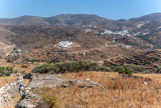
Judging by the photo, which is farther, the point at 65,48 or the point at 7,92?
the point at 65,48

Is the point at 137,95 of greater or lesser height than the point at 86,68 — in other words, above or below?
above

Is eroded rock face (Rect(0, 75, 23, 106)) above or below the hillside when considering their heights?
above

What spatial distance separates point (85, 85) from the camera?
701 cm

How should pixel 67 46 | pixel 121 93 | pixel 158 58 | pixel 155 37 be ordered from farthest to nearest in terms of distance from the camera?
1. pixel 155 37
2. pixel 67 46
3. pixel 158 58
4. pixel 121 93

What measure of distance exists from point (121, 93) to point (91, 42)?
106m

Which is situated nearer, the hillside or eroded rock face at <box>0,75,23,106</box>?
eroded rock face at <box>0,75,23,106</box>

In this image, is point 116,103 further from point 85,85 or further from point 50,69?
point 50,69

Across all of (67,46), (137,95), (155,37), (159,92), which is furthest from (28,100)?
(155,37)

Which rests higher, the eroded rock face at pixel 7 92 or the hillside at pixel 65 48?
the eroded rock face at pixel 7 92

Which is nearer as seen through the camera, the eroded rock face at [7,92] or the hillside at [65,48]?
the eroded rock face at [7,92]

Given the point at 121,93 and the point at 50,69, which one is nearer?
the point at 121,93

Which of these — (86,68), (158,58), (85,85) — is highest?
(85,85)

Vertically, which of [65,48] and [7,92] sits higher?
[7,92]

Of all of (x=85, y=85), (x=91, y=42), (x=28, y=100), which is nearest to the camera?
(x=28, y=100)
